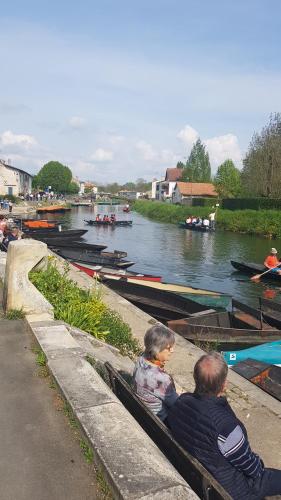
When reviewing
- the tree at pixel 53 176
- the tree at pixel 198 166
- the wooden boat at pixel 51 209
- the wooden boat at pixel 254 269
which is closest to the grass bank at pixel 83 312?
the wooden boat at pixel 254 269

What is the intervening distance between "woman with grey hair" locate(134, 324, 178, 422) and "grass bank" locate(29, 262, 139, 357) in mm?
3178

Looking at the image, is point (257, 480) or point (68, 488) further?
point (257, 480)

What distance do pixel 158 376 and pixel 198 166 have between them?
10726 centimetres

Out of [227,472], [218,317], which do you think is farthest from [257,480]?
[218,317]

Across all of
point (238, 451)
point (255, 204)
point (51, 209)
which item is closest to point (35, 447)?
point (238, 451)

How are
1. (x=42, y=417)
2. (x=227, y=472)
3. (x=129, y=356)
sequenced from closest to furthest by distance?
(x=227, y=472), (x=42, y=417), (x=129, y=356)

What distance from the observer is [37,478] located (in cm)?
316

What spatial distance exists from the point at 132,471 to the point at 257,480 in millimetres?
1076

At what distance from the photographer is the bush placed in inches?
1797

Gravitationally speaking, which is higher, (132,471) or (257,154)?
(257,154)

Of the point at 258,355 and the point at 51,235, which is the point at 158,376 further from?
the point at 51,235

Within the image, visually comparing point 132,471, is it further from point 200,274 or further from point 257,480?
point 200,274

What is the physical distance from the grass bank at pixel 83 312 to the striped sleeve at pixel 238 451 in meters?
4.26

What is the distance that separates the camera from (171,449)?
3.24 metres
